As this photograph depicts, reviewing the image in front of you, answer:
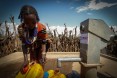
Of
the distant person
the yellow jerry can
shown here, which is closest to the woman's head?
the distant person

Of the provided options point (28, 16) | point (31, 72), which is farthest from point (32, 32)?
point (31, 72)

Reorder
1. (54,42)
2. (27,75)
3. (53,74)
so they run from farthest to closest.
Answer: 1. (54,42)
2. (53,74)
3. (27,75)

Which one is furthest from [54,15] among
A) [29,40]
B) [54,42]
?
[54,42]

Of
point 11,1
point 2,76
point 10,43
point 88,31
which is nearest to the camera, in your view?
point 88,31

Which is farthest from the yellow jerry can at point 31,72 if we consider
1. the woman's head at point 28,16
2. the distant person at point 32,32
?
the woman's head at point 28,16

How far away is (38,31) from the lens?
4.72ft

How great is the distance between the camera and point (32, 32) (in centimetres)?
142

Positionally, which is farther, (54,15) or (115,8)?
(54,15)

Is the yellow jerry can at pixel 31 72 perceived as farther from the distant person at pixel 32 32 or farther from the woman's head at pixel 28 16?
the woman's head at pixel 28 16

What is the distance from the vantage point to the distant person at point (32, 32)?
1.29 meters

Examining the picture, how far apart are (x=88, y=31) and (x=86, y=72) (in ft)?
1.17

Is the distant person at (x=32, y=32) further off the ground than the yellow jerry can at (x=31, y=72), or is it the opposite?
the distant person at (x=32, y=32)

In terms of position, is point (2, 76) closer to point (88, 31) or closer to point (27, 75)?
point (27, 75)

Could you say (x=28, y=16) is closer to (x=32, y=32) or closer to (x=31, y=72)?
(x=32, y=32)
